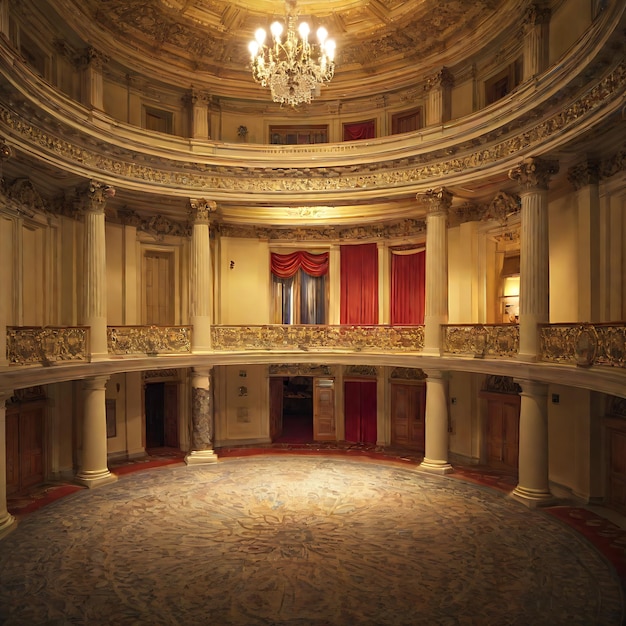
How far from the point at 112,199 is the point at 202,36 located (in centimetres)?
463

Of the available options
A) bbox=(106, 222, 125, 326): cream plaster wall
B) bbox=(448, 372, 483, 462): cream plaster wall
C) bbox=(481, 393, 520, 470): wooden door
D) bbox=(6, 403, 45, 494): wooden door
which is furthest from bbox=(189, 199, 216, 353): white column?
bbox=(481, 393, 520, 470): wooden door

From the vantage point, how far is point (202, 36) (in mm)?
13148

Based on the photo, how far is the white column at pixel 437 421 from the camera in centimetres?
1305

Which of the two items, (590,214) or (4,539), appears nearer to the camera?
(4,539)

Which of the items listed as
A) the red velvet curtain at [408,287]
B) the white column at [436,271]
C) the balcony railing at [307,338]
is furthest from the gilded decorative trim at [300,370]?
the white column at [436,271]

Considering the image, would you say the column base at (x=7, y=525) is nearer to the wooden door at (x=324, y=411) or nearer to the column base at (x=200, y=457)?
the column base at (x=200, y=457)

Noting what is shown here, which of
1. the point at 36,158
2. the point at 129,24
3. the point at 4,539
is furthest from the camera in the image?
the point at 129,24

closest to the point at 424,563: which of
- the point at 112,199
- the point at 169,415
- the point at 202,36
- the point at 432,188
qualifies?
the point at 432,188

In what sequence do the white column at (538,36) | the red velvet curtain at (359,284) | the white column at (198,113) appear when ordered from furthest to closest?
1. the red velvet curtain at (359,284)
2. the white column at (198,113)
3. the white column at (538,36)

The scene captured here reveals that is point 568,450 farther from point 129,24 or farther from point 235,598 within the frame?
point 129,24

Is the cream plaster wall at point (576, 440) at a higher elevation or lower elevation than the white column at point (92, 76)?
lower

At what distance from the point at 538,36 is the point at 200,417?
11.7m

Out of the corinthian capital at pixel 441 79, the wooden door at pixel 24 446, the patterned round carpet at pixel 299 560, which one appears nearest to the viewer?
the patterned round carpet at pixel 299 560

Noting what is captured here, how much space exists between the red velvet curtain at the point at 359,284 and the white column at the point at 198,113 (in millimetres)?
5381
